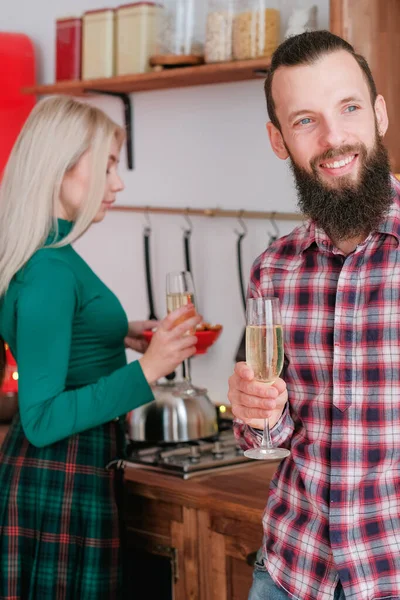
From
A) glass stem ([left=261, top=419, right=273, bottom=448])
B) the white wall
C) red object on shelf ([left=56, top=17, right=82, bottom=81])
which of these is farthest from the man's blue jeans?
red object on shelf ([left=56, top=17, right=82, bottom=81])

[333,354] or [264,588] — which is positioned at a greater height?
[333,354]

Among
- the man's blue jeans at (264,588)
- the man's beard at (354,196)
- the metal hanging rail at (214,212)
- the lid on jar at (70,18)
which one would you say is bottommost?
the man's blue jeans at (264,588)

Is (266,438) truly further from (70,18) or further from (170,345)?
(70,18)

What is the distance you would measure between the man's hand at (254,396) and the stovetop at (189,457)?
0.85 meters

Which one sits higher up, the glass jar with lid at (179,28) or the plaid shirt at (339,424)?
the glass jar with lid at (179,28)

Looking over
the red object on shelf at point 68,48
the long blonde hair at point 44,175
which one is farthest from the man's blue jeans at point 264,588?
the red object on shelf at point 68,48

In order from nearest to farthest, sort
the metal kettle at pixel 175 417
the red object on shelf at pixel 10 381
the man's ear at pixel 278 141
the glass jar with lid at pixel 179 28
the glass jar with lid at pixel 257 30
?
the man's ear at pixel 278 141 < the metal kettle at pixel 175 417 < the glass jar with lid at pixel 257 30 < the glass jar with lid at pixel 179 28 < the red object on shelf at pixel 10 381

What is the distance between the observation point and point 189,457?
7.87 feet

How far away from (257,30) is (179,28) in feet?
0.94

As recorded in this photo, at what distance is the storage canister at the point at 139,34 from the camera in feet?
9.78

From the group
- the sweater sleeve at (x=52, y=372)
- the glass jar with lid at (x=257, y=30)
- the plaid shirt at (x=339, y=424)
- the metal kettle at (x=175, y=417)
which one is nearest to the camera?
the plaid shirt at (x=339, y=424)

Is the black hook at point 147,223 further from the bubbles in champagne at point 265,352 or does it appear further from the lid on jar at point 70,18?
the bubbles in champagne at point 265,352

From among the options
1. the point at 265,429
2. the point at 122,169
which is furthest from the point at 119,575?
the point at 122,169

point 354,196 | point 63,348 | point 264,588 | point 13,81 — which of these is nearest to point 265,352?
point 354,196
